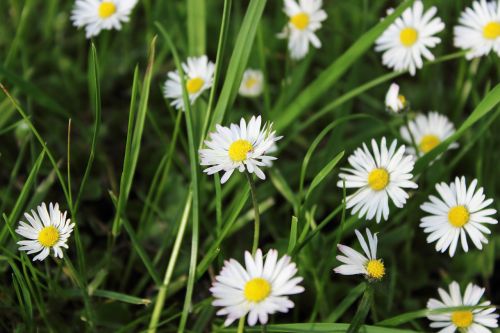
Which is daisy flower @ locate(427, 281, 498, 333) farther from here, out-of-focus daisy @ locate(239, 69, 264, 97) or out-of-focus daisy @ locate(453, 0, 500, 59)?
out-of-focus daisy @ locate(239, 69, 264, 97)

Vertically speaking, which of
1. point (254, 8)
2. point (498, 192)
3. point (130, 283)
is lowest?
point (130, 283)

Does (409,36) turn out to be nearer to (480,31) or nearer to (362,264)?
(480,31)

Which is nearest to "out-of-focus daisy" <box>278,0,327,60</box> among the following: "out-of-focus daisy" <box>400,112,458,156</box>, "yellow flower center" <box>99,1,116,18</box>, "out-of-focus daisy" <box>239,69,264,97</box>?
"out-of-focus daisy" <box>239,69,264,97</box>

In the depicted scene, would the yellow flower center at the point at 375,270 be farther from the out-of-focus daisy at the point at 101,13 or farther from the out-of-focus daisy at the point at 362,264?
the out-of-focus daisy at the point at 101,13

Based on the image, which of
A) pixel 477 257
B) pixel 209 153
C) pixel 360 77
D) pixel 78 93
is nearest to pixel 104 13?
pixel 78 93

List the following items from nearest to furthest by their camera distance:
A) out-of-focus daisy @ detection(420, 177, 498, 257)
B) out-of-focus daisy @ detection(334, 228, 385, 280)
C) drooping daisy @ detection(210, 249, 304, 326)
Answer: drooping daisy @ detection(210, 249, 304, 326)
out-of-focus daisy @ detection(334, 228, 385, 280)
out-of-focus daisy @ detection(420, 177, 498, 257)

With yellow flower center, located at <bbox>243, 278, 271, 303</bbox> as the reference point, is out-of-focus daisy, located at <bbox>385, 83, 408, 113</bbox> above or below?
above

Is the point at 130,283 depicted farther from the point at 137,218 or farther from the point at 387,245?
the point at 387,245
